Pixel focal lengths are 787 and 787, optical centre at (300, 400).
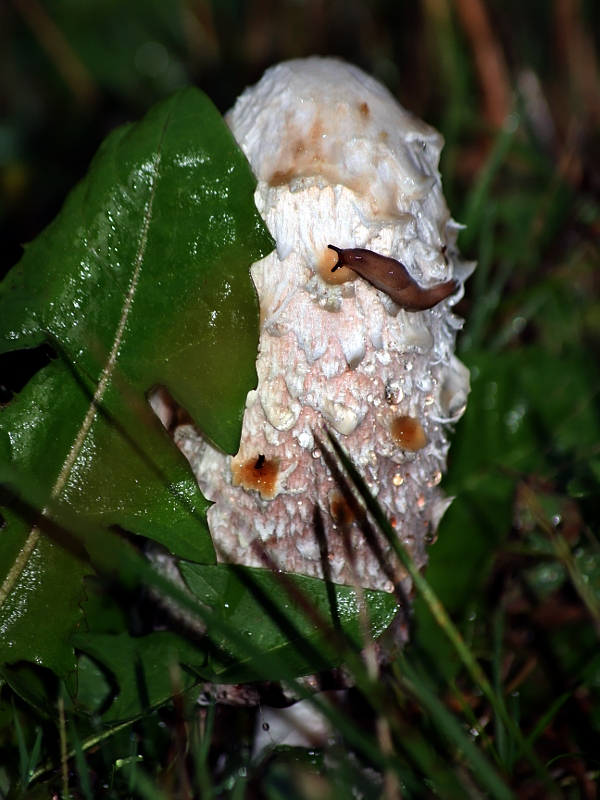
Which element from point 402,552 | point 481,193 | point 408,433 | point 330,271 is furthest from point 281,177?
point 481,193

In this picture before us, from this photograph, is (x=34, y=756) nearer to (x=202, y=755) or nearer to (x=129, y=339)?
(x=202, y=755)

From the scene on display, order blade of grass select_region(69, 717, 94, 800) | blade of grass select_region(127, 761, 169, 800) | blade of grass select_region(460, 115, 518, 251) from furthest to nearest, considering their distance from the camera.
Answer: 1. blade of grass select_region(460, 115, 518, 251)
2. blade of grass select_region(69, 717, 94, 800)
3. blade of grass select_region(127, 761, 169, 800)

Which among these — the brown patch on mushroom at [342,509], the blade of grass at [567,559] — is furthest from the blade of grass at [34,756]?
the blade of grass at [567,559]

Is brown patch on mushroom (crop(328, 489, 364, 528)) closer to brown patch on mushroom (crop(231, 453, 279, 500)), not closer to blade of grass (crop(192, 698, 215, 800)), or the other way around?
brown patch on mushroom (crop(231, 453, 279, 500))

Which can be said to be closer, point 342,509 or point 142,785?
point 142,785

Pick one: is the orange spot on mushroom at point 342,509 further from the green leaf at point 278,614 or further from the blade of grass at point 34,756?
the blade of grass at point 34,756

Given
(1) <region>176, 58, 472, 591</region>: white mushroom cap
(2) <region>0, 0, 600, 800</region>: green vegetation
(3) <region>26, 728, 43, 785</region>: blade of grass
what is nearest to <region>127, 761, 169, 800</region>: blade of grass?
(2) <region>0, 0, 600, 800</region>: green vegetation
